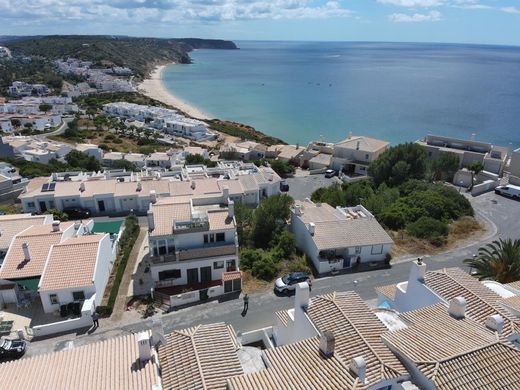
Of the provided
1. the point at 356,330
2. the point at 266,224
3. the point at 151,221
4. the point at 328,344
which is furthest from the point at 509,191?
the point at 328,344

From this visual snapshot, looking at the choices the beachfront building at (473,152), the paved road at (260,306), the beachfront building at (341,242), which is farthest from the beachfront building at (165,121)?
the paved road at (260,306)

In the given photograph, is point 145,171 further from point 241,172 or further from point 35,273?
point 35,273

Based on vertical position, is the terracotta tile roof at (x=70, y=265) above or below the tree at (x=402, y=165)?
above

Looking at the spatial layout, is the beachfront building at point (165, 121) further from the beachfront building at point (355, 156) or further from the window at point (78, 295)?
the window at point (78, 295)

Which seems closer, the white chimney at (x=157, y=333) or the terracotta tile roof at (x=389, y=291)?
the white chimney at (x=157, y=333)

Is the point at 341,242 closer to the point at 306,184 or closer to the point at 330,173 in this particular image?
the point at 306,184

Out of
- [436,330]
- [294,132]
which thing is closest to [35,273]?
[436,330]

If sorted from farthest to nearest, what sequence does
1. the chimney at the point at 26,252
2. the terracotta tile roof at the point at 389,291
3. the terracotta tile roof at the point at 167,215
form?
the terracotta tile roof at the point at 167,215 < the chimney at the point at 26,252 < the terracotta tile roof at the point at 389,291
